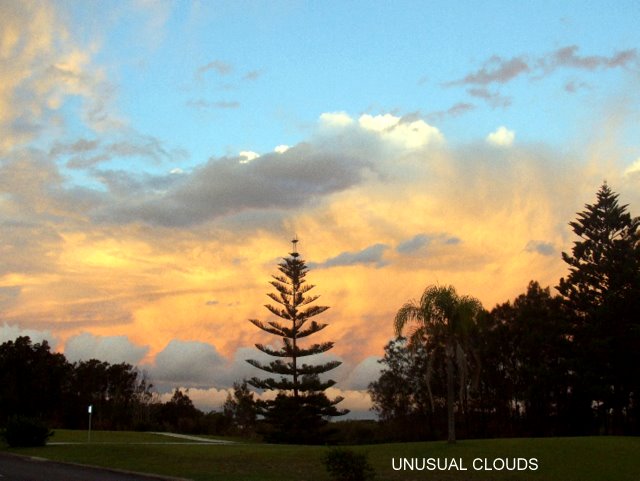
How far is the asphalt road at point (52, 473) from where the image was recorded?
785 inches

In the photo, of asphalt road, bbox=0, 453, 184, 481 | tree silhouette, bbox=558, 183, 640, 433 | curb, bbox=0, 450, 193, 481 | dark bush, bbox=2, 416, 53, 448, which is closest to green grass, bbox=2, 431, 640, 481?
curb, bbox=0, 450, 193, 481

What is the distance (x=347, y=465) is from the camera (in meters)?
18.1

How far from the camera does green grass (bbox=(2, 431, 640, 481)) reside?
2088cm

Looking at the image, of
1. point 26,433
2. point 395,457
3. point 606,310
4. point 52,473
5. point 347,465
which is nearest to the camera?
point 347,465

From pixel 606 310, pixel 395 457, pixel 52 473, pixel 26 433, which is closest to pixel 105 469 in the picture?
pixel 52 473

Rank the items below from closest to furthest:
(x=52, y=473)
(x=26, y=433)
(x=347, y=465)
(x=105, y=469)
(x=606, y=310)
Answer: (x=347, y=465), (x=52, y=473), (x=105, y=469), (x=26, y=433), (x=606, y=310)

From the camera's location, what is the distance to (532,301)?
59156 millimetres

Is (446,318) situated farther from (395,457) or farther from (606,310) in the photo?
(606,310)

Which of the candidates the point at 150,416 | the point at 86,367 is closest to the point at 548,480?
the point at 150,416

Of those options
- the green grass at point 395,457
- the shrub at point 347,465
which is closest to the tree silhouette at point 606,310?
the green grass at point 395,457

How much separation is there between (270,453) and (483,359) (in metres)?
36.5

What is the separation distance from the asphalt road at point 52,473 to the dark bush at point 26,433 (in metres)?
7.32

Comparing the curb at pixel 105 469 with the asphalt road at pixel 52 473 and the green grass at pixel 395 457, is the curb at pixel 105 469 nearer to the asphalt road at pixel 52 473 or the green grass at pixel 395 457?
the asphalt road at pixel 52 473

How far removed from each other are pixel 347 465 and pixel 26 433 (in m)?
21.6
